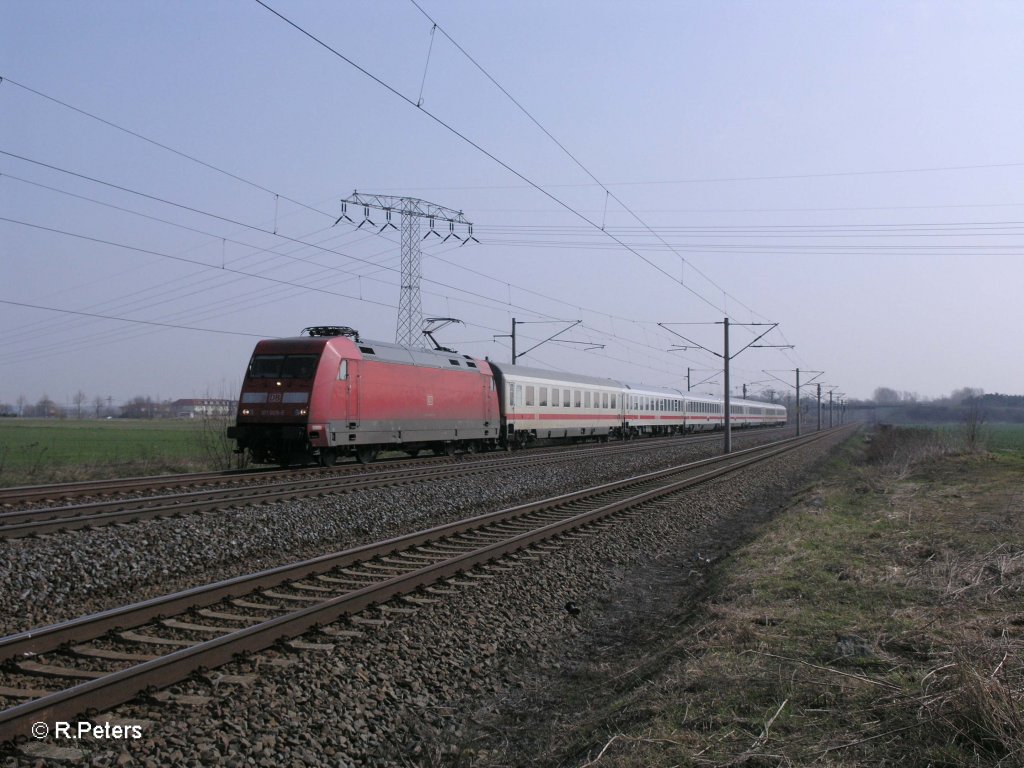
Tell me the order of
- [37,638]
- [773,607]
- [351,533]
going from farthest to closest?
1. [351,533]
2. [773,607]
3. [37,638]

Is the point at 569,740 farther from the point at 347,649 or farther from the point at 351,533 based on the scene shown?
the point at 351,533

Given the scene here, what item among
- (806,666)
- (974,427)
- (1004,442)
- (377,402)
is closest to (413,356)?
(377,402)

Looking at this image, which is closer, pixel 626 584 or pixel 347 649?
pixel 347 649

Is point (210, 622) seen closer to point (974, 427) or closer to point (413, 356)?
point (413, 356)

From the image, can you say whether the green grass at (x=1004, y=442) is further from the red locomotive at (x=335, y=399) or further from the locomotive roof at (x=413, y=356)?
the red locomotive at (x=335, y=399)

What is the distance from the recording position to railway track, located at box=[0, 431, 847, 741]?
5.15 metres

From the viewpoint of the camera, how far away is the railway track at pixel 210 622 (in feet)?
16.9

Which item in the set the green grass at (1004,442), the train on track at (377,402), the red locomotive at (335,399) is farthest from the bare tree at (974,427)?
the red locomotive at (335,399)

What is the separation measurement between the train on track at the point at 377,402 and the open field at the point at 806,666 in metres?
10.6

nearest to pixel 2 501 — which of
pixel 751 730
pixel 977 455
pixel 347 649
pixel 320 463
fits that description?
pixel 320 463

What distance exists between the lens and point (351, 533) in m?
12.5

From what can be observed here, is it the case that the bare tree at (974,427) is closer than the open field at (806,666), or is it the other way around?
the open field at (806,666)

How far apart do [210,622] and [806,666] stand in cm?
493

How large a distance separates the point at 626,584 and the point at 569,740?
514cm
